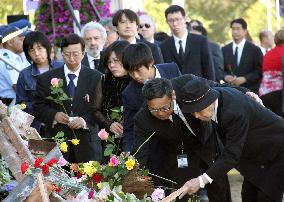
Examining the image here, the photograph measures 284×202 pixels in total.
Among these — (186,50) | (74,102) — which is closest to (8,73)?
(74,102)

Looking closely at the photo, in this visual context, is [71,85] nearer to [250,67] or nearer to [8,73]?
[8,73]

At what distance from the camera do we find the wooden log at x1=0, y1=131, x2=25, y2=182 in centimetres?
551

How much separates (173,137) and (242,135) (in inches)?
30.0

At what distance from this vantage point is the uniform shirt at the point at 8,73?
10.0 metres

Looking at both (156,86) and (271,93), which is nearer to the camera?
(156,86)

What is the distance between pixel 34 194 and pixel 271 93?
7.58 metres

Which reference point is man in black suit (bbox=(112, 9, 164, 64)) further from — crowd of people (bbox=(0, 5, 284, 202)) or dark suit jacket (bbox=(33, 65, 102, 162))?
dark suit jacket (bbox=(33, 65, 102, 162))

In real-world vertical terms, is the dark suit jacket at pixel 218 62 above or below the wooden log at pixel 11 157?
below

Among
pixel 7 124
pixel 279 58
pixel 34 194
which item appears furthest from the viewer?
pixel 279 58

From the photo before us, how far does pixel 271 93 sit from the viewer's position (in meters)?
12.3

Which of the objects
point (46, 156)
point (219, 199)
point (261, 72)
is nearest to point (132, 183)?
point (46, 156)

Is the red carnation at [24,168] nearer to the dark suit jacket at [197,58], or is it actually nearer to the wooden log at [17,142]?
the wooden log at [17,142]

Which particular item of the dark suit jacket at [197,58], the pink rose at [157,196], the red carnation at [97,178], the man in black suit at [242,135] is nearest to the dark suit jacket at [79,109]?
the man in black suit at [242,135]

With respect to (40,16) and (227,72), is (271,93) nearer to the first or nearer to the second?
(227,72)
